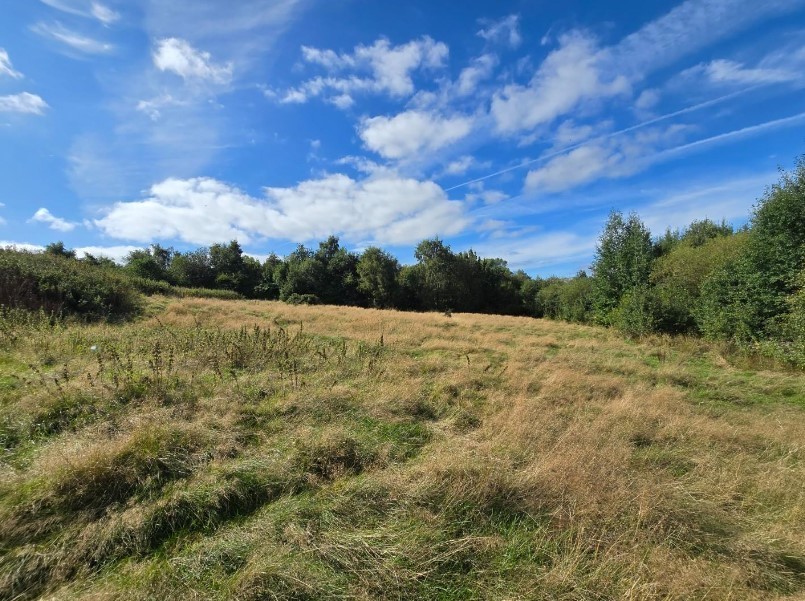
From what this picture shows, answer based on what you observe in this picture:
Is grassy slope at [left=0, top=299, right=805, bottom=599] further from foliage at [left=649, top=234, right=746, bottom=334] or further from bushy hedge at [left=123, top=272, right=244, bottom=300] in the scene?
bushy hedge at [left=123, top=272, right=244, bottom=300]

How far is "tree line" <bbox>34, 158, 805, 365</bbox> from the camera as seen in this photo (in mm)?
12797

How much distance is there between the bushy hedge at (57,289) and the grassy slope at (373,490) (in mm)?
8547

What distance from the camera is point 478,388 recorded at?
294 inches

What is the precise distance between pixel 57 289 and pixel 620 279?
31240mm

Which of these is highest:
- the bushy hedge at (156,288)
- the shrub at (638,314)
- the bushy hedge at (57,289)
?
the bushy hedge at (156,288)

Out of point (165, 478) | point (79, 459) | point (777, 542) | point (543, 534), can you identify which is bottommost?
point (777, 542)

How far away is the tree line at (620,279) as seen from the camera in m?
12.8

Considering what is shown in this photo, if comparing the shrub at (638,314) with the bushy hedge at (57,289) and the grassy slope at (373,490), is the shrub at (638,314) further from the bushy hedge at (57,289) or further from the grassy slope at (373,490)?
the bushy hedge at (57,289)

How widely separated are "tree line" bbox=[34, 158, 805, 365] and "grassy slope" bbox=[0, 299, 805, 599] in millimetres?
8905

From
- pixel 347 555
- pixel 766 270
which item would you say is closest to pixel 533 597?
pixel 347 555

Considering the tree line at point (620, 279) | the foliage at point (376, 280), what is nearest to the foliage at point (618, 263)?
the tree line at point (620, 279)

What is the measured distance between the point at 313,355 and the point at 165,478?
16.4 feet

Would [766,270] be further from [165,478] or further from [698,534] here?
[165,478]

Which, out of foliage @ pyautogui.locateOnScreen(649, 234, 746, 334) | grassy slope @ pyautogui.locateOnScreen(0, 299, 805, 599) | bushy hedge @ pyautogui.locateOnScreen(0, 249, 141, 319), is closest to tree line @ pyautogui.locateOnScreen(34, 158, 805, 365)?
foliage @ pyautogui.locateOnScreen(649, 234, 746, 334)
